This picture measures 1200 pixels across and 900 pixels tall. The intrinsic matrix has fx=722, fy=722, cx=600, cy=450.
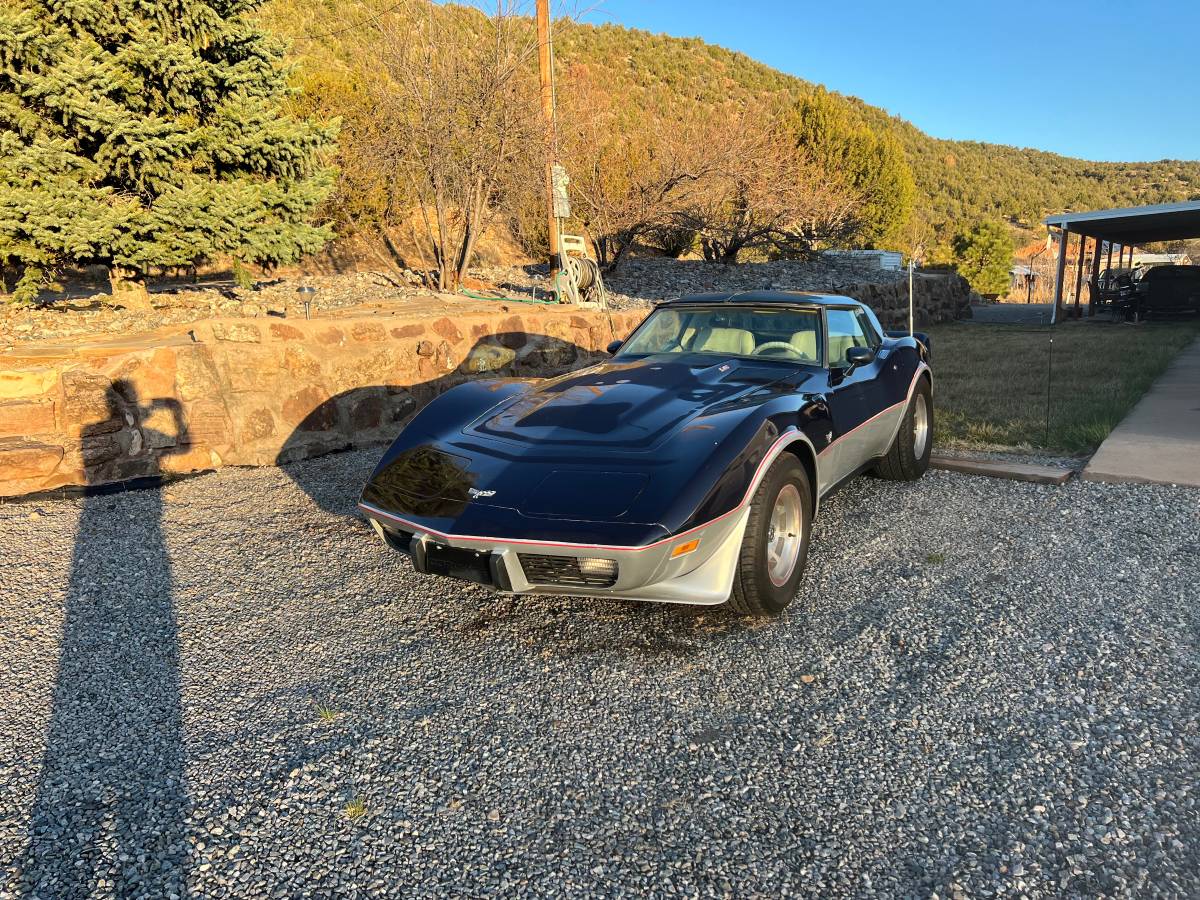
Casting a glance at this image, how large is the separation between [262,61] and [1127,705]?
8.50m

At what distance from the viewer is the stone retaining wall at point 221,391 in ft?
15.8

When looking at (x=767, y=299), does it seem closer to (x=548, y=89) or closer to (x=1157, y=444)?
(x=1157, y=444)

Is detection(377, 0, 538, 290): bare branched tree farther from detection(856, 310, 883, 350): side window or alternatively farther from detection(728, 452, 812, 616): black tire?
detection(728, 452, 812, 616): black tire

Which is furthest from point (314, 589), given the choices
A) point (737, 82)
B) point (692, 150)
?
point (737, 82)

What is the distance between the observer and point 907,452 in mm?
4828

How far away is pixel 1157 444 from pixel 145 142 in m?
8.81

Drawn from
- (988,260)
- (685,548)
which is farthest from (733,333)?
(988,260)

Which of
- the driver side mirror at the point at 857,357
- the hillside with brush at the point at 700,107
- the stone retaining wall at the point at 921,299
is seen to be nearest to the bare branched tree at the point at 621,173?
the hillside with brush at the point at 700,107

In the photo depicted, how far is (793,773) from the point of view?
2.14 metres

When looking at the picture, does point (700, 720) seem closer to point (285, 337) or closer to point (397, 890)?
point (397, 890)

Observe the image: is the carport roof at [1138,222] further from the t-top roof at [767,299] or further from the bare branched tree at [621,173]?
the t-top roof at [767,299]

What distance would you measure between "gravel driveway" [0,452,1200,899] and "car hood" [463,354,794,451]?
31.2 inches

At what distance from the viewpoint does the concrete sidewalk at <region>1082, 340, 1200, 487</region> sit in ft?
15.8

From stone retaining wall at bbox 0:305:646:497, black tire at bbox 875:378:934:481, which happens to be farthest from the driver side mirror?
stone retaining wall at bbox 0:305:646:497
